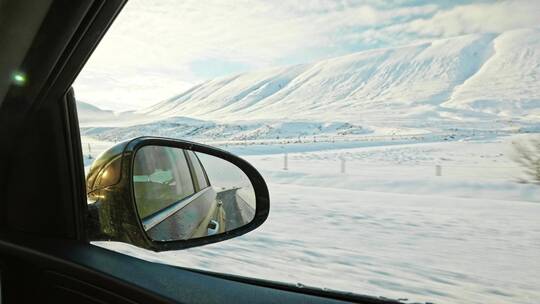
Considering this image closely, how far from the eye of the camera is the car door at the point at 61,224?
1.51m

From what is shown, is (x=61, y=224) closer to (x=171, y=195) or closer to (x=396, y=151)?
(x=171, y=195)

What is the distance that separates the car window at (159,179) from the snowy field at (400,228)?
0.30 m

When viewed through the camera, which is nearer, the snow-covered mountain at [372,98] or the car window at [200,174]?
the car window at [200,174]

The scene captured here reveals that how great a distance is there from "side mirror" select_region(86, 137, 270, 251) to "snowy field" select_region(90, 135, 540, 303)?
0.25m

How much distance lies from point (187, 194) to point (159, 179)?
259 millimetres

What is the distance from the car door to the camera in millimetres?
1512

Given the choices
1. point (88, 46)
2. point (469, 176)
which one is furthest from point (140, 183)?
point (469, 176)

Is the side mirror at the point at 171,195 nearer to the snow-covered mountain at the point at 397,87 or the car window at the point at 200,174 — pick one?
the car window at the point at 200,174

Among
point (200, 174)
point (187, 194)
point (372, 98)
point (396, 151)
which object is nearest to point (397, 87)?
point (372, 98)

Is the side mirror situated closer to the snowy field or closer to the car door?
the car door

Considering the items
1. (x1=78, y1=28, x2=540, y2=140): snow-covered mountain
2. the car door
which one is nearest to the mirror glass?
the car door

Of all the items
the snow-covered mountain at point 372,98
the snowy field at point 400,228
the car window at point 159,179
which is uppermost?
the snow-covered mountain at point 372,98

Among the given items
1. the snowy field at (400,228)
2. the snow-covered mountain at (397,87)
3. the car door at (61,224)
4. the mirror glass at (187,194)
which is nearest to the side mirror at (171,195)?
the mirror glass at (187,194)

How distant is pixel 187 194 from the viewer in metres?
2.27
